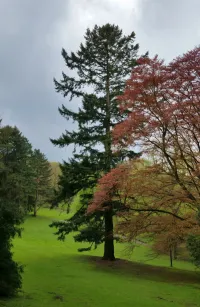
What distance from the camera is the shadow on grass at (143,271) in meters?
16.4

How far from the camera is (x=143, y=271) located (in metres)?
18.1

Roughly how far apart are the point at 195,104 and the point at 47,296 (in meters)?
8.96

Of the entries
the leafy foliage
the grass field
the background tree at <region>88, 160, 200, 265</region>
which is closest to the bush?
the grass field

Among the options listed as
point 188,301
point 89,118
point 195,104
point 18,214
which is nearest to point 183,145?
point 195,104

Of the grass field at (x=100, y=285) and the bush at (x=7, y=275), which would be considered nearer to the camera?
the bush at (x=7, y=275)

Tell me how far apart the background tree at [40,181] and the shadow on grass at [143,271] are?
39.8 meters

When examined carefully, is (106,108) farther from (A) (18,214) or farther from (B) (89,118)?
(A) (18,214)

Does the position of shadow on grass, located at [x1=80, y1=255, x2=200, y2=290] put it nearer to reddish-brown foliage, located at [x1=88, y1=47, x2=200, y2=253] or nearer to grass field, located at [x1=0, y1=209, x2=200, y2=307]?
grass field, located at [x1=0, y1=209, x2=200, y2=307]

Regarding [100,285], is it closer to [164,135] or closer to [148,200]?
[148,200]

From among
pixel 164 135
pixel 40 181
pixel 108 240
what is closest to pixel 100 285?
pixel 108 240

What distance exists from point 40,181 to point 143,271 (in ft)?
143

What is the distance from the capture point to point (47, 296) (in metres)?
10.6

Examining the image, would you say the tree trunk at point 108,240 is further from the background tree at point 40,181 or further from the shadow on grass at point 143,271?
the background tree at point 40,181

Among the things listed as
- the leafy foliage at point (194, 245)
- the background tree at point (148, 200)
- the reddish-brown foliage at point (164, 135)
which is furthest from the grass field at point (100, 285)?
the reddish-brown foliage at point (164, 135)
